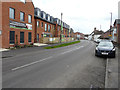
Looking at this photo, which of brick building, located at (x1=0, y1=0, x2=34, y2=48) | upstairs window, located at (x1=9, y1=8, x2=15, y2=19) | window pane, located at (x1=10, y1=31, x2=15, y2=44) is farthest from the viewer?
window pane, located at (x1=10, y1=31, x2=15, y2=44)

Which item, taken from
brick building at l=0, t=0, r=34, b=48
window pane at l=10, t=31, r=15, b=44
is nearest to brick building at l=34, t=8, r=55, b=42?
brick building at l=0, t=0, r=34, b=48

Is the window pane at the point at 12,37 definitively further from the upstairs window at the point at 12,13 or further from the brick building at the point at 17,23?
the upstairs window at the point at 12,13

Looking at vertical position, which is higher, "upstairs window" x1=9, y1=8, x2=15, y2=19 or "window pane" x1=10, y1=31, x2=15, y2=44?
"upstairs window" x1=9, y1=8, x2=15, y2=19

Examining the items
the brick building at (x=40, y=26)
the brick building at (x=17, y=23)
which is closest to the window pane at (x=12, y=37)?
the brick building at (x=17, y=23)

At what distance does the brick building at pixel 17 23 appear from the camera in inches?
692

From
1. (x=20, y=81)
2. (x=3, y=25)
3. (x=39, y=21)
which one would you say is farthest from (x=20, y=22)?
(x=20, y=81)

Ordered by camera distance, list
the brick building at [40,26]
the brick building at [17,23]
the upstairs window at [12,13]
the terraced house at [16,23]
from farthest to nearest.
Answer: the brick building at [40,26] < the upstairs window at [12,13] < the brick building at [17,23] < the terraced house at [16,23]

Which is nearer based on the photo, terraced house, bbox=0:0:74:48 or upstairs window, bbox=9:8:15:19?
terraced house, bbox=0:0:74:48

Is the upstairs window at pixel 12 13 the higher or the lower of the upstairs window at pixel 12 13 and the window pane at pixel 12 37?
the higher

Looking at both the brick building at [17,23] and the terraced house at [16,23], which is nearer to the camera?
the terraced house at [16,23]

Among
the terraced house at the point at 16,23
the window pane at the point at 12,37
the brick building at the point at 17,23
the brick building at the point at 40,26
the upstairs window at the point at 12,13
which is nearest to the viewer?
the terraced house at the point at 16,23

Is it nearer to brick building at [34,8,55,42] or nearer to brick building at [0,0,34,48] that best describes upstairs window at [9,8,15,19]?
brick building at [0,0,34,48]

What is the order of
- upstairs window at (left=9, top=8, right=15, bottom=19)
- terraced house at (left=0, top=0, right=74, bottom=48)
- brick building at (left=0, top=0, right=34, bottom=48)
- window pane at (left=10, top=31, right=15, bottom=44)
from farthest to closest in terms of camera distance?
window pane at (left=10, top=31, right=15, bottom=44), upstairs window at (left=9, top=8, right=15, bottom=19), brick building at (left=0, top=0, right=34, bottom=48), terraced house at (left=0, top=0, right=74, bottom=48)

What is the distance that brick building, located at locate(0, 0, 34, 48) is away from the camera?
17578mm
